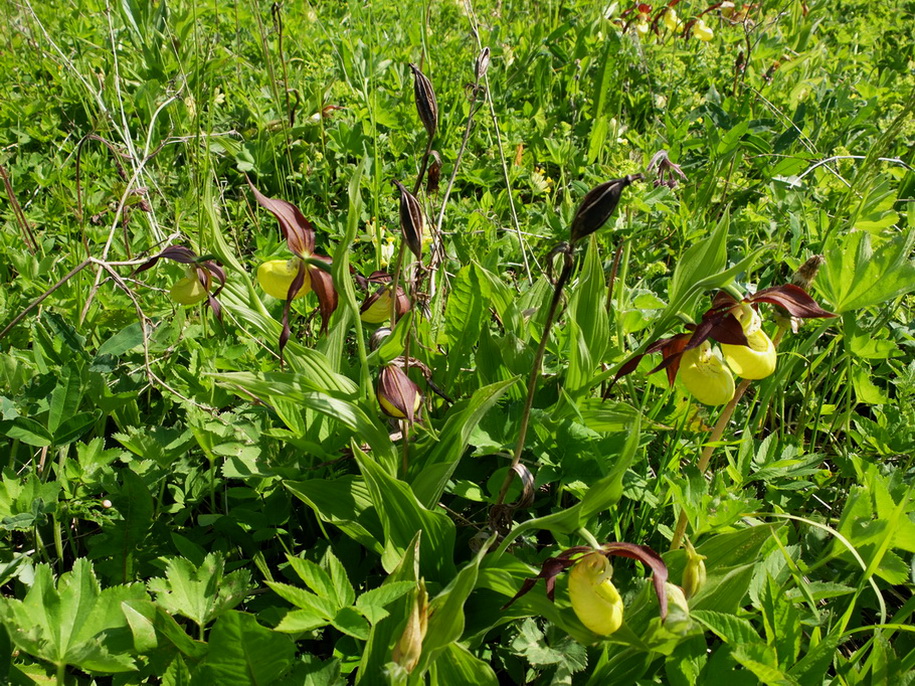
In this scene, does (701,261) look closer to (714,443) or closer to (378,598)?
(714,443)

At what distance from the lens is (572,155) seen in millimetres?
2359

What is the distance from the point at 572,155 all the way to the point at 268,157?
43.7 inches

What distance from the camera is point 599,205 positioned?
32.7 inches

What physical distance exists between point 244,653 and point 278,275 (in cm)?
63

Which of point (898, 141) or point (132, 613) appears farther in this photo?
point (898, 141)

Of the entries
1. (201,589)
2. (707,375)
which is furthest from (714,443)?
(201,589)

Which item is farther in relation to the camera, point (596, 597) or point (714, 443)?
point (714, 443)

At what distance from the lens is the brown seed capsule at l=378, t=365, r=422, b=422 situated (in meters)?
1.08

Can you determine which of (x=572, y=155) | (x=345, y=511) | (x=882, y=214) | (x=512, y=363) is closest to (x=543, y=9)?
(x=572, y=155)

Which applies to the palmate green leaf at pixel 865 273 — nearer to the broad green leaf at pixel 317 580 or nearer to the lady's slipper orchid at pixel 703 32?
the broad green leaf at pixel 317 580

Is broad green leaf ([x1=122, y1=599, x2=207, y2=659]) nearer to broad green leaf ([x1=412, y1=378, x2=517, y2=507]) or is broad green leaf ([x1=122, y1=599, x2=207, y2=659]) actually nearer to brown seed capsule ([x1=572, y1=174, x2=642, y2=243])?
broad green leaf ([x1=412, y1=378, x2=517, y2=507])

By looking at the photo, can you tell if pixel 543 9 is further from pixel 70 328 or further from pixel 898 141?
pixel 70 328

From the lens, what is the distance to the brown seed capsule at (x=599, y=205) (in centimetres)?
83

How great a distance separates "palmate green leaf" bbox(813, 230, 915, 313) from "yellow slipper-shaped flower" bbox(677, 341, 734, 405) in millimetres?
342
